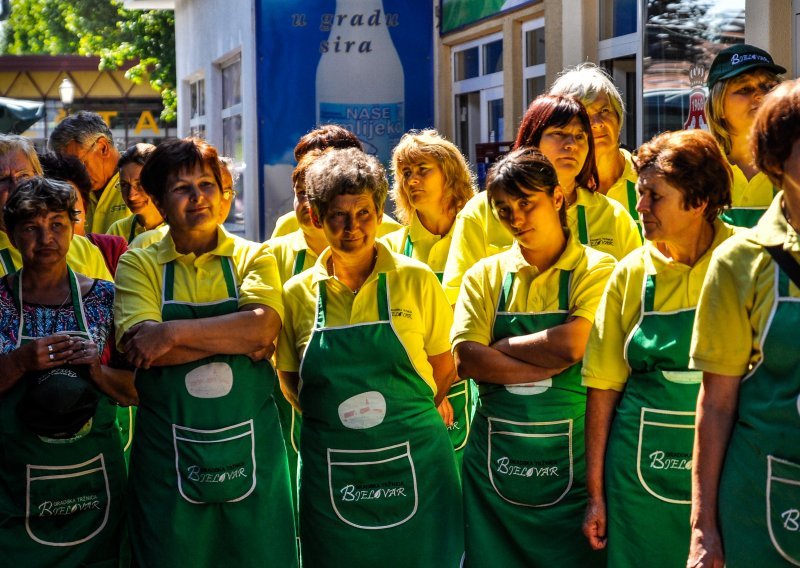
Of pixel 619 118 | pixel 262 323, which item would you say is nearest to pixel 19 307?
pixel 262 323

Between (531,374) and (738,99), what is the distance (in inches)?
51.7

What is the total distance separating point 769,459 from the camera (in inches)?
102

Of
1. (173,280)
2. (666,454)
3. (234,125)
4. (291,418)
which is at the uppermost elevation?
(234,125)

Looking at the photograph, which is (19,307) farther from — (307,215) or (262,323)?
(307,215)

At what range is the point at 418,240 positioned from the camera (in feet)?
16.5

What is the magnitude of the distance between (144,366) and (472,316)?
1030mm

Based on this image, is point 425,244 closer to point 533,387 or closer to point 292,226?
point 292,226

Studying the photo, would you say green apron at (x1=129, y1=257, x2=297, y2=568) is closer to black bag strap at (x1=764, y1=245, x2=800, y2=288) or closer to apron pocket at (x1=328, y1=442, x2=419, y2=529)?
apron pocket at (x1=328, y1=442, x2=419, y2=529)

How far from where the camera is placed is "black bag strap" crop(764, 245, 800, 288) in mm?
2549

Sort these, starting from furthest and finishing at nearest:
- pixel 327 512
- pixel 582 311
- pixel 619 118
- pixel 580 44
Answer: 1. pixel 580 44
2. pixel 619 118
3. pixel 327 512
4. pixel 582 311

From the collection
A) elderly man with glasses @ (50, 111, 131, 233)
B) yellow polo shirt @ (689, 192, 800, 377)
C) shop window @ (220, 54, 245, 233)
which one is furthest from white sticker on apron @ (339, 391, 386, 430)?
shop window @ (220, 54, 245, 233)

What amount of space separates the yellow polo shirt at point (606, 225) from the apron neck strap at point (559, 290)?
54 cm

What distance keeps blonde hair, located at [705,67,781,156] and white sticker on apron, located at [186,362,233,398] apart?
1876 millimetres

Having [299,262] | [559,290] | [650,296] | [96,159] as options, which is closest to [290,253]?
[299,262]
